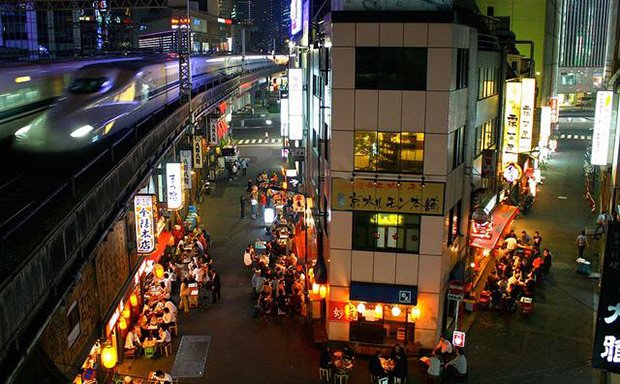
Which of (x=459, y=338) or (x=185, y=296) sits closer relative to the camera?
(x=459, y=338)

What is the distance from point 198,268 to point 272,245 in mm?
5450

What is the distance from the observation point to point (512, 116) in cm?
3122

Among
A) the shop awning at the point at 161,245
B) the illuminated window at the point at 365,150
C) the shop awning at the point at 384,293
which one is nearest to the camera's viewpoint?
the illuminated window at the point at 365,150

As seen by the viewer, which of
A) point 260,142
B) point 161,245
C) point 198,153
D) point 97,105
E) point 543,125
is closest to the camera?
point 97,105

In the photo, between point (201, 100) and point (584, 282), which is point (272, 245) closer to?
point (201, 100)

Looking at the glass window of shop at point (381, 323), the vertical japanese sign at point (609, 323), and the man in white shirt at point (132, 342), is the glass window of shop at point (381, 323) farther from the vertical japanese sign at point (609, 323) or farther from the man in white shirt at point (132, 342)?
the vertical japanese sign at point (609, 323)

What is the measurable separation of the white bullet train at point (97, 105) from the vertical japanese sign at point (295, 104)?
6590mm

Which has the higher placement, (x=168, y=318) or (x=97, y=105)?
(x=97, y=105)

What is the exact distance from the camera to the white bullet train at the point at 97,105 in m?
17.9

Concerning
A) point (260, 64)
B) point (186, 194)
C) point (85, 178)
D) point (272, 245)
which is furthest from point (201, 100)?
point (260, 64)

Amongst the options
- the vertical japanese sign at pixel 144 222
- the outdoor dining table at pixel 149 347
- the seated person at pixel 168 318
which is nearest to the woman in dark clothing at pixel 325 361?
the outdoor dining table at pixel 149 347

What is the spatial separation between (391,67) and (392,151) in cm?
262

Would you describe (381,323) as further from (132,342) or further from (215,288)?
(132,342)

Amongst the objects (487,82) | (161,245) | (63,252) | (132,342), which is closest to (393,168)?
(487,82)
